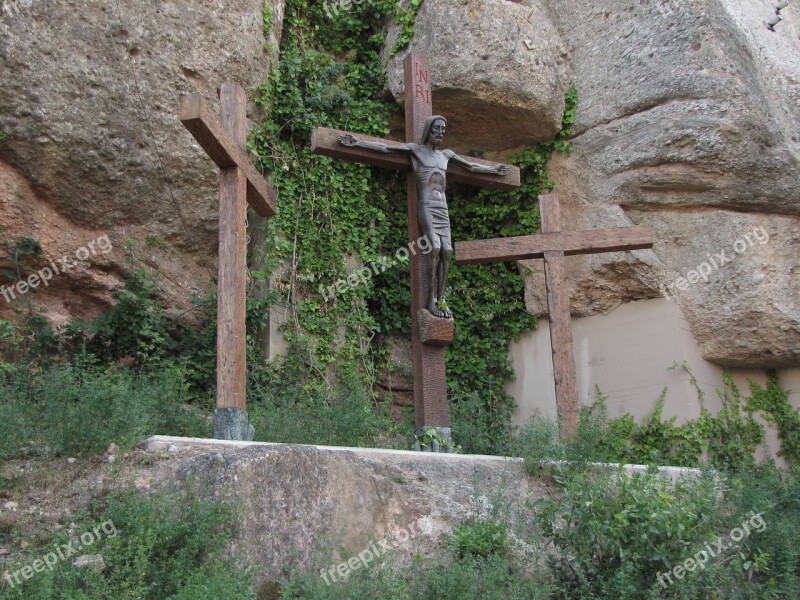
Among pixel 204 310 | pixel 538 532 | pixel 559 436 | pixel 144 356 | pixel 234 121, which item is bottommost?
pixel 538 532

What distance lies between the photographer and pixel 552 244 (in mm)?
7602

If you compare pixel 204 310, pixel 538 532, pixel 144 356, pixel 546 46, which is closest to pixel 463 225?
pixel 546 46

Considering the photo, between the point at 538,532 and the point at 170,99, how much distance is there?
237 inches

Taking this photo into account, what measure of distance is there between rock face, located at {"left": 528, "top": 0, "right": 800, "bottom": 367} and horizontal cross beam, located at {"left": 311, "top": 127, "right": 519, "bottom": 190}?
2267mm

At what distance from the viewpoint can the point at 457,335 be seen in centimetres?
1002

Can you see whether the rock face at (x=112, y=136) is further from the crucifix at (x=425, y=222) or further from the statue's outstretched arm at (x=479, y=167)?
the statue's outstretched arm at (x=479, y=167)

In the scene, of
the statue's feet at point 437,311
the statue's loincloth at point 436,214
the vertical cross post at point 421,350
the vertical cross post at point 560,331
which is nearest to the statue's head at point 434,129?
the vertical cross post at point 421,350

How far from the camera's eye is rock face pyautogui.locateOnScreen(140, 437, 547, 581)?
413 cm

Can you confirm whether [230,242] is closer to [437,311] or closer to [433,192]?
[437,311]

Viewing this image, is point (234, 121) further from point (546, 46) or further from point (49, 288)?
point (546, 46)

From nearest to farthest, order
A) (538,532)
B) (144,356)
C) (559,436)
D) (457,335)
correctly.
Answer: (538,532), (559,436), (144,356), (457,335)

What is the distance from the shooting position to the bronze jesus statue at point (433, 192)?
278 inches

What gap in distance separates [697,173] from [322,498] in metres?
6.54

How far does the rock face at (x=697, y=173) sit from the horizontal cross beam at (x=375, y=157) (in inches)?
89.2
